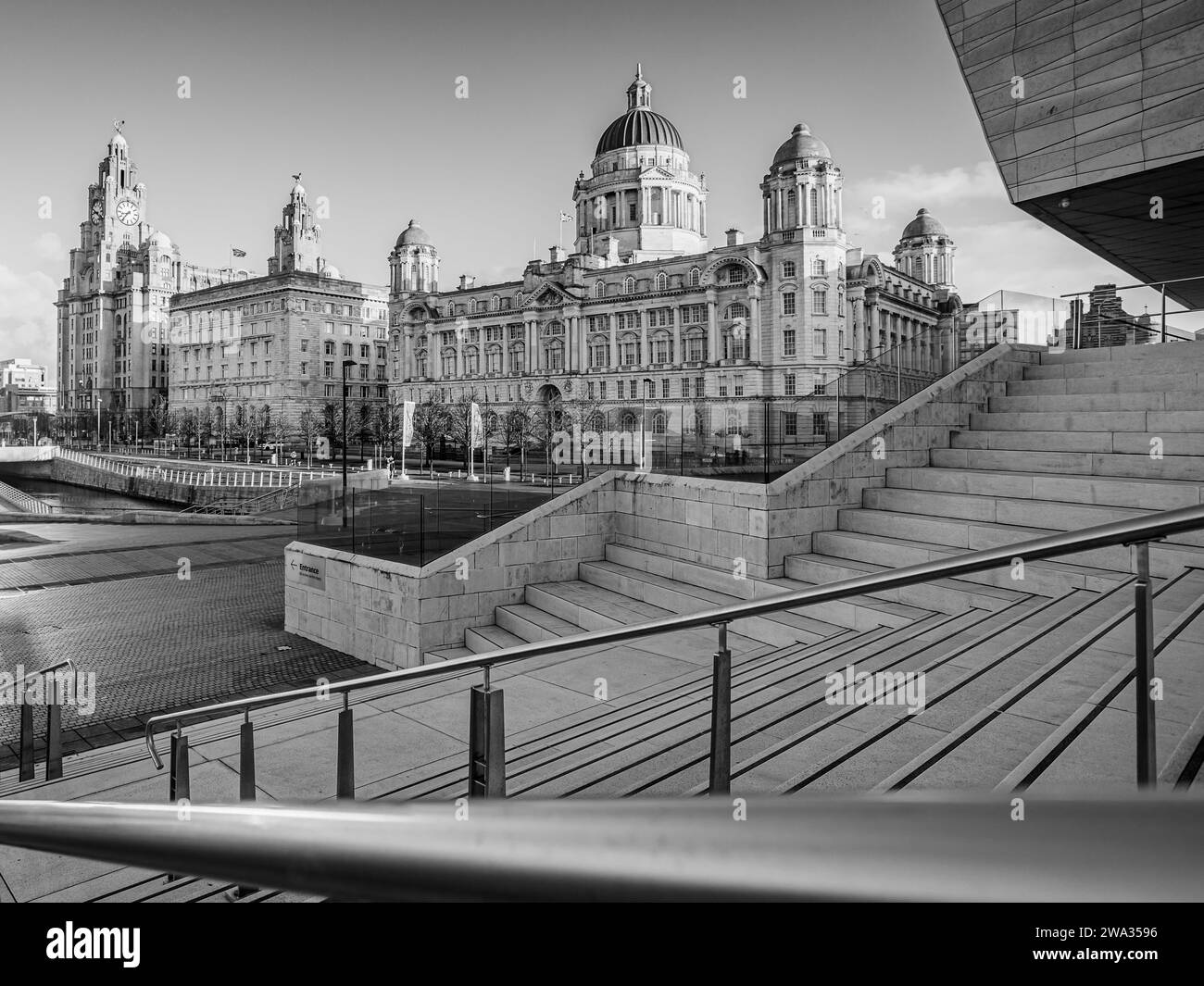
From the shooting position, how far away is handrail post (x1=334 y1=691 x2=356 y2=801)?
5.29 metres

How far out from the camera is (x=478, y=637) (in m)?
11.7

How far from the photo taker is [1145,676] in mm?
2918

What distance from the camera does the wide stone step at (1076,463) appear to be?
9438 millimetres

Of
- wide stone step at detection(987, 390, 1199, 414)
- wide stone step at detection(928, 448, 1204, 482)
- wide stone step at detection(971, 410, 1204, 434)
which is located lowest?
wide stone step at detection(928, 448, 1204, 482)

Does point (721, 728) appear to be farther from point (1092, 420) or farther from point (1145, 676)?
point (1092, 420)

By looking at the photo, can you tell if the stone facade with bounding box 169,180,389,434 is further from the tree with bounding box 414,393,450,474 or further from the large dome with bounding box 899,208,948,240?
the large dome with bounding box 899,208,948,240

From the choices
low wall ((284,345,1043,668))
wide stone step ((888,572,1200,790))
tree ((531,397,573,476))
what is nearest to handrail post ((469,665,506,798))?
wide stone step ((888,572,1200,790))

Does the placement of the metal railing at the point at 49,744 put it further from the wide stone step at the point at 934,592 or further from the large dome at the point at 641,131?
the large dome at the point at 641,131

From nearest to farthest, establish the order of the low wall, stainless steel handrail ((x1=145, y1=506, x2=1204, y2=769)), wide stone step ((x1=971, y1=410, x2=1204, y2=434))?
stainless steel handrail ((x1=145, y1=506, x2=1204, y2=769)) < wide stone step ((x1=971, y1=410, x2=1204, y2=434)) < the low wall

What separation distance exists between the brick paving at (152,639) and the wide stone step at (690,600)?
3847 millimetres

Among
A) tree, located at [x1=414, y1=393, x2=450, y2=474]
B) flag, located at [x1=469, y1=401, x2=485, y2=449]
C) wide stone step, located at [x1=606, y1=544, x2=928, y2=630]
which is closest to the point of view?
wide stone step, located at [x1=606, y1=544, x2=928, y2=630]

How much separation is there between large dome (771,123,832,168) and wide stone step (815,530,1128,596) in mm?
66638

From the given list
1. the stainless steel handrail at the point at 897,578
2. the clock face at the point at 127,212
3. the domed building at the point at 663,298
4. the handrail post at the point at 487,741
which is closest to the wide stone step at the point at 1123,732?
the stainless steel handrail at the point at 897,578

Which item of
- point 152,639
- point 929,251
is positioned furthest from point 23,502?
point 929,251
